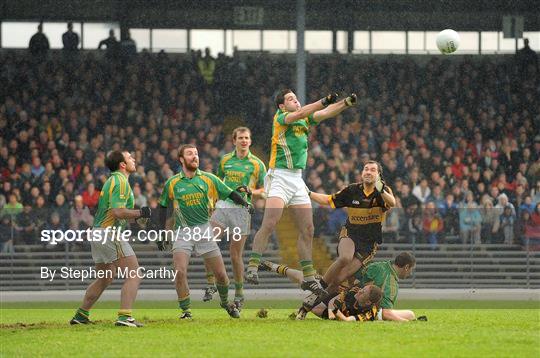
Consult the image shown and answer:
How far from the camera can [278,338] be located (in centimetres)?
1252

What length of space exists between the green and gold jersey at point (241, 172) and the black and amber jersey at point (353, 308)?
2592 millimetres

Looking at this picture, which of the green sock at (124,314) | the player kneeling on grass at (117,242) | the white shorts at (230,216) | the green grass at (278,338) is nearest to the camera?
the green grass at (278,338)

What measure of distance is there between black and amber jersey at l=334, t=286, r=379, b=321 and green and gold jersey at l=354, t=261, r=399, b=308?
0.83ft

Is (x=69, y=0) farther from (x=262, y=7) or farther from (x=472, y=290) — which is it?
(x=472, y=290)

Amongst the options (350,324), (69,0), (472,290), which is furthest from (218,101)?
(350,324)

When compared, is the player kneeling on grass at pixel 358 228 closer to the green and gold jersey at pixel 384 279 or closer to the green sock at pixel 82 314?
the green and gold jersey at pixel 384 279

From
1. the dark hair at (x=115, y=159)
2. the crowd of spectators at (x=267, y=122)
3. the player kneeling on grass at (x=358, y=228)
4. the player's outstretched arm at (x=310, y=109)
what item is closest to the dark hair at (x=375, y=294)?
the player kneeling on grass at (x=358, y=228)

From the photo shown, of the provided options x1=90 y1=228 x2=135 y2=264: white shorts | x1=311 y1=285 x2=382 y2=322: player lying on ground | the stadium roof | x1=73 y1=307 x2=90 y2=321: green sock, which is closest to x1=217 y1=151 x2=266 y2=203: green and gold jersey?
x1=311 y1=285 x2=382 y2=322: player lying on ground

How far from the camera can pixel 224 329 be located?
44.1 ft

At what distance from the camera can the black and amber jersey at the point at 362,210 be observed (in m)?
14.9

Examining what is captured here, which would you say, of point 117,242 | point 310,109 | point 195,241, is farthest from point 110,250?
point 310,109

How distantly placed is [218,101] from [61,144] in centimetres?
460

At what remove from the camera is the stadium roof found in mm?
29875

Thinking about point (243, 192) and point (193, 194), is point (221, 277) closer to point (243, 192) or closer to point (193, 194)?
point (193, 194)
